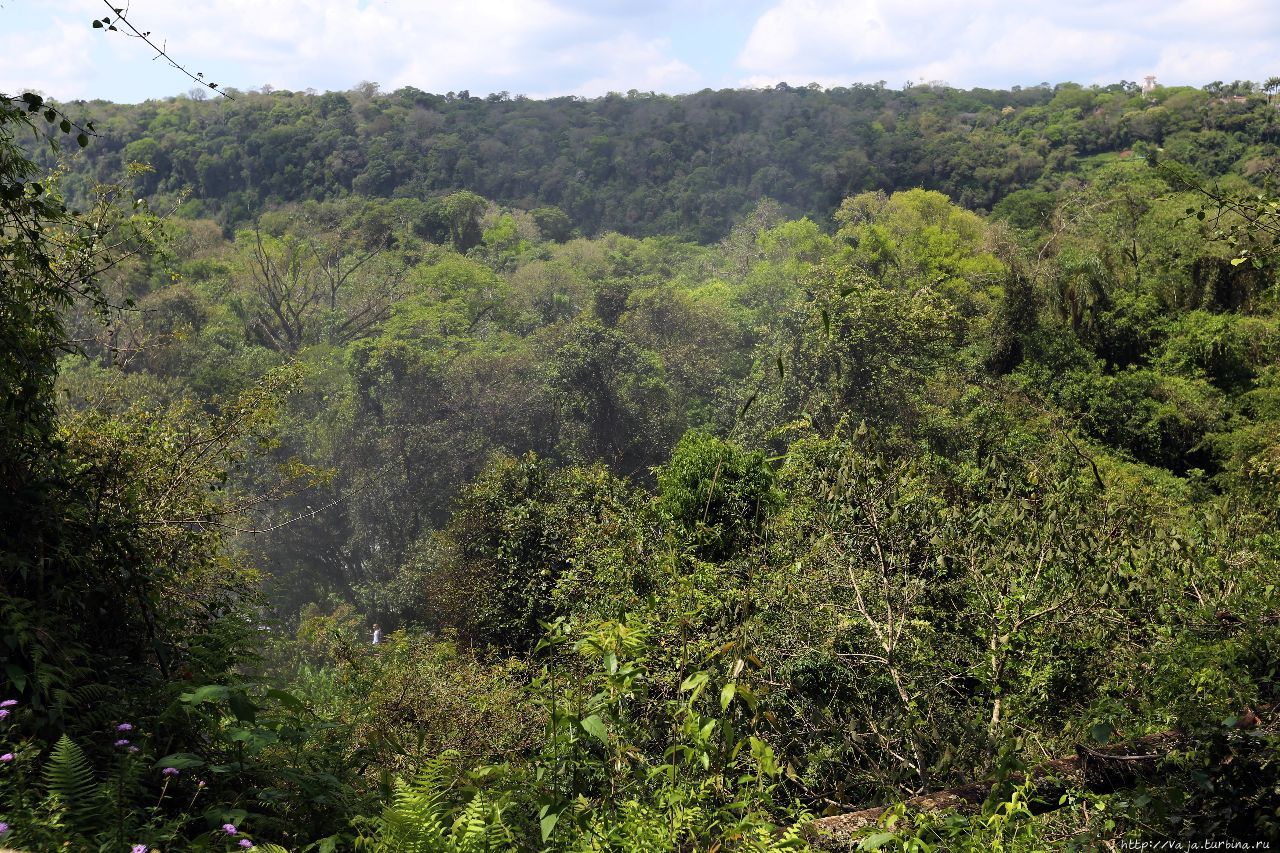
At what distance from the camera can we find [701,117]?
212 ft

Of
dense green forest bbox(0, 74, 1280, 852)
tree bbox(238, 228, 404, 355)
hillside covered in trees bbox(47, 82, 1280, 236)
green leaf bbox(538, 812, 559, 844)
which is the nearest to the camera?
green leaf bbox(538, 812, 559, 844)

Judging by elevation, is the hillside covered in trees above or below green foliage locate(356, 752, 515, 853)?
above

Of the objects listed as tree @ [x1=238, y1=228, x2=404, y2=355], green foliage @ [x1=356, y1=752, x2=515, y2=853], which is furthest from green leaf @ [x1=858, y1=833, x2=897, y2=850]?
tree @ [x1=238, y1=228, x2=404, y2=355]

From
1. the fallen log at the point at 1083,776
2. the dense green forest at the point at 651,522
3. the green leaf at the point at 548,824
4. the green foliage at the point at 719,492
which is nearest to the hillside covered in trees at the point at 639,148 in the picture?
the dense green forest at the point at 651,522

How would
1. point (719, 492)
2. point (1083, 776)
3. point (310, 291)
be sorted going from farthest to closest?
1. point (310, 291)
2. point (719, 492)
3. point (1083, 776)

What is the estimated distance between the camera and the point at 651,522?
408 inches

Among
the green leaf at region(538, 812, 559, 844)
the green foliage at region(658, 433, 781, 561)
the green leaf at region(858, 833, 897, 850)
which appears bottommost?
the green foliage at region(658, 433, 781, 561)

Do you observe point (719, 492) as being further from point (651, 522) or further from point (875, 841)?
point (875, 841)

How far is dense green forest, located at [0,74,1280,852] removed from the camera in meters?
2.64

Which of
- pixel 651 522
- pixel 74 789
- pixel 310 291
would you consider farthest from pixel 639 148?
pixel 74 789

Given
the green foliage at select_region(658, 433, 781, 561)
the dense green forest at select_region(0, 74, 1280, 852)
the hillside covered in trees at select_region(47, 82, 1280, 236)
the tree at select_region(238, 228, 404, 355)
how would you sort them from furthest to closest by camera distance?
the hillside covered in trees at select_region(47, 82, 1280, 236)
the tree at select_region(238, 228, 404, 355)
the green foliage at select_region(658, 433, 781, 561)
the dense green forest at select_region(0, 74, 1280, 852)

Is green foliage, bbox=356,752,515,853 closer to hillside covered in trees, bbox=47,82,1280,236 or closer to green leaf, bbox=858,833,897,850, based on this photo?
green leaf, bbox=858,833,897,850

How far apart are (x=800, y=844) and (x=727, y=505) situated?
7765 mm

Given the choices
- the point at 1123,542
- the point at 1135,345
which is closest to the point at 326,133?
the point at 1135,345
